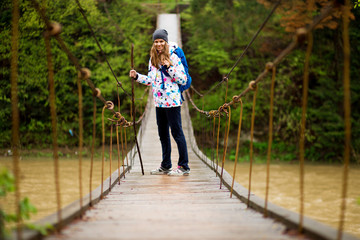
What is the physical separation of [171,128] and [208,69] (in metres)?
7.53

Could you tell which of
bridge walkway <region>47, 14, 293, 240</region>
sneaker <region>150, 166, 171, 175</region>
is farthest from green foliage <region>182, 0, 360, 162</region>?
bridge walkway <region>47, 14, 293, 240</region>

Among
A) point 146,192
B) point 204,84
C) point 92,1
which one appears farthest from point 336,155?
point 146,192

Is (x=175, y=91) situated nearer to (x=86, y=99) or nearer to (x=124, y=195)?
(x=124, y=195)

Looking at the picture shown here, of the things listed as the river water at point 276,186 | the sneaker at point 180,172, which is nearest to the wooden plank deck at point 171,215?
the sneaker at point 180,172

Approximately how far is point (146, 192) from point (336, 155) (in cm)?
822

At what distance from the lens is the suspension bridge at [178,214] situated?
1.38 metres

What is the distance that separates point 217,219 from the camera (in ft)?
5.61

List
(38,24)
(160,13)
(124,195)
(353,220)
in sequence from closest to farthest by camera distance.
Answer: (124,195) → (353,220) → (38,24) → (160,13)

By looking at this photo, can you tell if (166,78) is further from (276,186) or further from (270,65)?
(276,186)

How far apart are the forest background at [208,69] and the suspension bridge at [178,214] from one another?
7013 millimetres

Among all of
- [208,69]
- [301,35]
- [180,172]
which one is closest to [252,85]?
[301,35]

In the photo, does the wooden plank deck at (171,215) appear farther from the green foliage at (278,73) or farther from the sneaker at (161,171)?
the green foliage at (278,73)

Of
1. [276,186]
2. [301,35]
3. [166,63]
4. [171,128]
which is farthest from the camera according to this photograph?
[276,186]

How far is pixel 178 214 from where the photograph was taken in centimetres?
184
